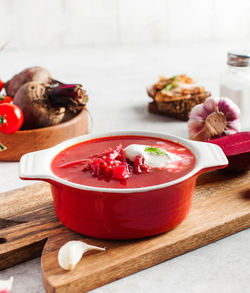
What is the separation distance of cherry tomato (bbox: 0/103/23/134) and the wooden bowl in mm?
36

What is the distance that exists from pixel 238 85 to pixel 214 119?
44 centimetres

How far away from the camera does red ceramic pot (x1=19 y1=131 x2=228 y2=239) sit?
1.44 metres

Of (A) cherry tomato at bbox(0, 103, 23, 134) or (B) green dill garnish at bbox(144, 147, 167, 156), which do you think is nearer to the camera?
(B) green dill garnish at bbox(144, 147, 167, 156)

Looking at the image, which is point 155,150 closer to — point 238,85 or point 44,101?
point 44,101

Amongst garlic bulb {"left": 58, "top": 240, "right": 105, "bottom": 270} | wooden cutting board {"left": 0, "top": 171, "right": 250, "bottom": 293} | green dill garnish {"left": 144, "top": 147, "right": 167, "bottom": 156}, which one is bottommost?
wooden cutting board {"left": 0, "top": 171, "right": 250, "bottom": 293}

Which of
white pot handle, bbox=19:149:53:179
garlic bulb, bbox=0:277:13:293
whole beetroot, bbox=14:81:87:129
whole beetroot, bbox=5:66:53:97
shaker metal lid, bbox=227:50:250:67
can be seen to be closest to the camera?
garlic bulb, bbox=0:277:13:293

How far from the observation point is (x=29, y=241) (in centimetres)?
154

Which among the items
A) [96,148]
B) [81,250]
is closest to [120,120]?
[96,148]

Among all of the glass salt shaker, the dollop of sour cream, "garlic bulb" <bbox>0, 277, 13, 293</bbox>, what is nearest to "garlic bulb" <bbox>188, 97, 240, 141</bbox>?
the glass salt shaker

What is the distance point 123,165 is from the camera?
1.57 meters

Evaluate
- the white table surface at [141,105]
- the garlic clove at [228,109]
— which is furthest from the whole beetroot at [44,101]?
the garlic clove at [228,109]

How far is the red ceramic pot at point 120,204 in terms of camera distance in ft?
4.74

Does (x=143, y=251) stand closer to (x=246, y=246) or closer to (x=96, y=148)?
(x=246, y=246)

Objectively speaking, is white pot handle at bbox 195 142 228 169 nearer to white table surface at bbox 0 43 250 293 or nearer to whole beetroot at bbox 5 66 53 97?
white table surface at bbox 0 43 250 293
